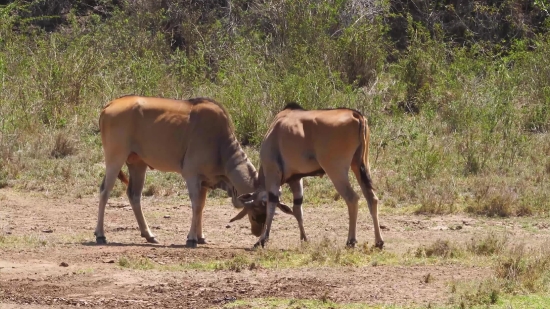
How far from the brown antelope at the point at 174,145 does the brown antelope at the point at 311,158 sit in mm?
360

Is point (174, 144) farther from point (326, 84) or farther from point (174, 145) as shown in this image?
point (326, 84)

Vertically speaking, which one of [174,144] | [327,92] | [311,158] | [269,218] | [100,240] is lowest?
[100,240]

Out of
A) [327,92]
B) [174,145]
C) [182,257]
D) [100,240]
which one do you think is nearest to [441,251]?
[182,257]

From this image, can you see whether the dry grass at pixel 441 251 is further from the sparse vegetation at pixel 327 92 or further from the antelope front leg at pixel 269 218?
Answer: the antelope front leg at pixel 269 218

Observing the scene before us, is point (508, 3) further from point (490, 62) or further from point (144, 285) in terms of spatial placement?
point (144, 285)

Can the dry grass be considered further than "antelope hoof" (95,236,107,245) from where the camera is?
No

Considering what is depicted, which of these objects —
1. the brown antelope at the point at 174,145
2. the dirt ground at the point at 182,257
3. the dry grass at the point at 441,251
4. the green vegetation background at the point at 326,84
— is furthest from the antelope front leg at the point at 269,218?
the green vegetation background at the point at 326,84

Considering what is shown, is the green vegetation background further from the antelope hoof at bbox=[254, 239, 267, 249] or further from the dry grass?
the antelope hoof at bbox=[254, 239, 267, 249]

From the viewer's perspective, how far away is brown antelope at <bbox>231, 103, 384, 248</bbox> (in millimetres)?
10789

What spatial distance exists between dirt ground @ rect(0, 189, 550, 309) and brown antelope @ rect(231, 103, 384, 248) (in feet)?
1.44

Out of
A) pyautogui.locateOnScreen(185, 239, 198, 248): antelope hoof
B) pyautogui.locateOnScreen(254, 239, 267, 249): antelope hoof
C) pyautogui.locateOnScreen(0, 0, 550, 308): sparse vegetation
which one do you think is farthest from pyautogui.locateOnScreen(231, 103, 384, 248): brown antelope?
pyautogui.locateOnScreen(0, 0, 550, 308): sparse vegetation

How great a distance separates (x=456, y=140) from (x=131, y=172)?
5.60 metres

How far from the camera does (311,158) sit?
36.1 feet

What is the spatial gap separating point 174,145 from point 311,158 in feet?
5.34
